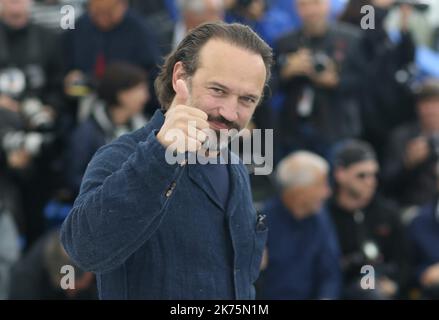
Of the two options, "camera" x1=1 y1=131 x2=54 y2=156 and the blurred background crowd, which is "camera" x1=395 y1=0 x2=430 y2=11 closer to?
the blurred background crowd

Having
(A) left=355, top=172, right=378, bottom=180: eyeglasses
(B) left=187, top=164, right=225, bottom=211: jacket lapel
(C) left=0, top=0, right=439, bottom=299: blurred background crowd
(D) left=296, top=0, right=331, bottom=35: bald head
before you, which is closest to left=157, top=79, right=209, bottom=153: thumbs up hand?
(B) left=187, top=164, right=225, bottom=211: jacket lapel

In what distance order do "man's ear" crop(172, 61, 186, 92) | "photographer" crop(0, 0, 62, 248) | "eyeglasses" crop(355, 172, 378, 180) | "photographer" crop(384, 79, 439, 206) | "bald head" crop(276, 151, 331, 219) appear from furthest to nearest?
"photographer" crop(384, 79, 439, 206), "eyeglasses" crop(355, 172, 378, 180), "photographer" crop(0, 0, 62, 248), "bald head" crop(276, 151, 331, 219), "man's ear" crop(172, 61, 186, 92)

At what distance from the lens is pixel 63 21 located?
21.7 feet

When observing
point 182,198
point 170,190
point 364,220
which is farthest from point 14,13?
point 170,190

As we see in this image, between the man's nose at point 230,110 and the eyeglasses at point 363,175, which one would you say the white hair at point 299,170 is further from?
the man's nose at point 230,110

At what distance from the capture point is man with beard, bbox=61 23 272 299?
2.63 meters

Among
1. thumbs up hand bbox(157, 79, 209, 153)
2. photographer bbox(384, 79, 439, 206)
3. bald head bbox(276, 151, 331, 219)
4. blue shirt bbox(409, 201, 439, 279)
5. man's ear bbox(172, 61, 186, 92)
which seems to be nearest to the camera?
thumbs up hand bbox(157, 79, 209, 153)

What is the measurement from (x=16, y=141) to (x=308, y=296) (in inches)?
78.4

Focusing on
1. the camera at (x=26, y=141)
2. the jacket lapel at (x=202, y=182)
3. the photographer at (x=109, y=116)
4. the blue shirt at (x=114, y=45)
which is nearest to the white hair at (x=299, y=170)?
the photographer at (x=109, y=116)

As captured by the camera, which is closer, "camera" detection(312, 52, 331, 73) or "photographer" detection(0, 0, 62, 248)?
"photographer" detection(0, 0, 62, 248)

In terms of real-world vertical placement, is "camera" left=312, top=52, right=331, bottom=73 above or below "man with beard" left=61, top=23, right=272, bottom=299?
above

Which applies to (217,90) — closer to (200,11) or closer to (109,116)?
(109,116)

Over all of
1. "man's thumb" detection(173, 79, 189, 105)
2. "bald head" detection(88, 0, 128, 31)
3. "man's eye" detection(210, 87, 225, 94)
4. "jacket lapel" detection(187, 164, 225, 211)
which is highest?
"bald head" detection(88, 0, 128, 31)
